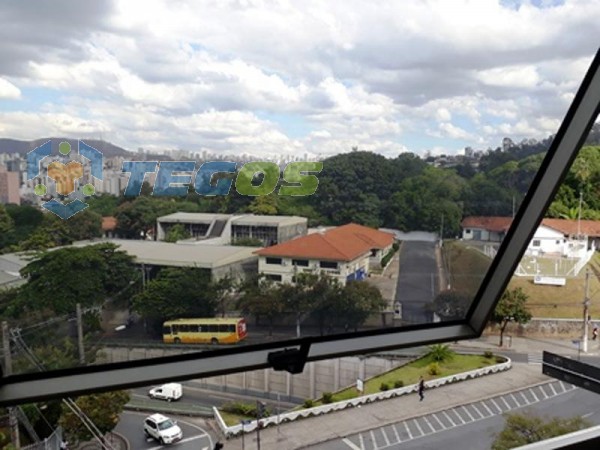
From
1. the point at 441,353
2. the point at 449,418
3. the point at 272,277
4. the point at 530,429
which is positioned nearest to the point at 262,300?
the point at 272,277

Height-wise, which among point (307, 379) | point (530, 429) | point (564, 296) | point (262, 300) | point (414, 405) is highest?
point (262, 300)

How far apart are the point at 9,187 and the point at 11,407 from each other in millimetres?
636

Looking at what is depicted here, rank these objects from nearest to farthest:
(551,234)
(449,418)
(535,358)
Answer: (551,234), (449,418), (535,358)

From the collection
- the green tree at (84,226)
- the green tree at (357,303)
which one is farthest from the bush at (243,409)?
the green tree at (84,226)

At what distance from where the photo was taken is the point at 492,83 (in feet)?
6.08

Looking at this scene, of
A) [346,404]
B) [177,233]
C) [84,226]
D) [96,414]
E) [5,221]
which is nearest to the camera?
[5,221]

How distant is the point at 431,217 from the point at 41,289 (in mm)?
1333

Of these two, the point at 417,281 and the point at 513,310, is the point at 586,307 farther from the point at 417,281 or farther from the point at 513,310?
the point at 417,281

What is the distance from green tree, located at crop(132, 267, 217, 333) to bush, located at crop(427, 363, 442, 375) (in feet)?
4.05

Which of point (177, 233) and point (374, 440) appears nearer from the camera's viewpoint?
point (177, 233)

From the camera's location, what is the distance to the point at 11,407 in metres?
1.42

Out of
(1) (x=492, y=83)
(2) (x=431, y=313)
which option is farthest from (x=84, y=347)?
(1) (x=492, y=83)

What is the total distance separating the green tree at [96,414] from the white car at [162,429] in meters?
0.12

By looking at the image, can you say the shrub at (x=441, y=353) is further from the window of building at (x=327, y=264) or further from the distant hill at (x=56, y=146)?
the distant hill at (x=56, y=146)
